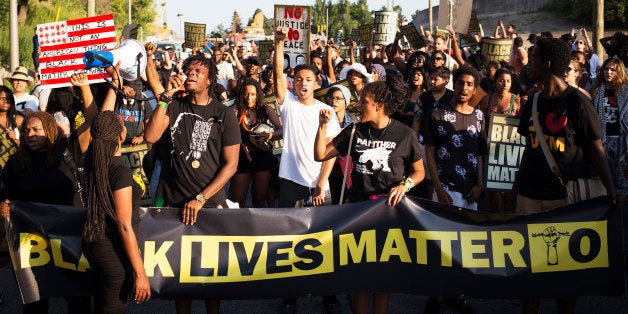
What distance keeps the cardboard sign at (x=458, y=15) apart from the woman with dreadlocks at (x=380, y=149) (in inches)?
358

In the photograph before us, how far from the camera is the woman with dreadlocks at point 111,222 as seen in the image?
13.9 ft

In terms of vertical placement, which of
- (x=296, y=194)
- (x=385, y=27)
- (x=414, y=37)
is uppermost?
(x=385, y=27)

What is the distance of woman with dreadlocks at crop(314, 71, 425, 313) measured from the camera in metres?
5.11

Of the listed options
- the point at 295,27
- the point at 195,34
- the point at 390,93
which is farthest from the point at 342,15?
the point at 390,93

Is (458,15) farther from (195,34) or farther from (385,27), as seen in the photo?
(195,34)

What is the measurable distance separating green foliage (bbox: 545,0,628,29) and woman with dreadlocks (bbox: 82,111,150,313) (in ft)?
128

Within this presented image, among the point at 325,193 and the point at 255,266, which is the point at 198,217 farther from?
the point at 325,193

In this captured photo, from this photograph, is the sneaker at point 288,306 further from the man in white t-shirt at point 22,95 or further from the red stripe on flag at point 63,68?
the man in white t-shirt at point 22,95

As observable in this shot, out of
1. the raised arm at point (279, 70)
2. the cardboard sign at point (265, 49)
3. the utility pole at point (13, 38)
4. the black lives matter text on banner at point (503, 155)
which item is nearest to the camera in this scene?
the raised arm at point (279, 70)

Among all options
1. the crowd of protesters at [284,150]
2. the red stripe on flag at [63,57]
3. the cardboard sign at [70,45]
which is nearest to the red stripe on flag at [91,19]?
the cardboard sign at [70,45]

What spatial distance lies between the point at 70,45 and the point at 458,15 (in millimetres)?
9209

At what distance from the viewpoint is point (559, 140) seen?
16.7 feet

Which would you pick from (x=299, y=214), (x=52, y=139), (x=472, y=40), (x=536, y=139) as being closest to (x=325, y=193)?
(x=299, y=214)

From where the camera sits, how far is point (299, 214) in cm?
500
